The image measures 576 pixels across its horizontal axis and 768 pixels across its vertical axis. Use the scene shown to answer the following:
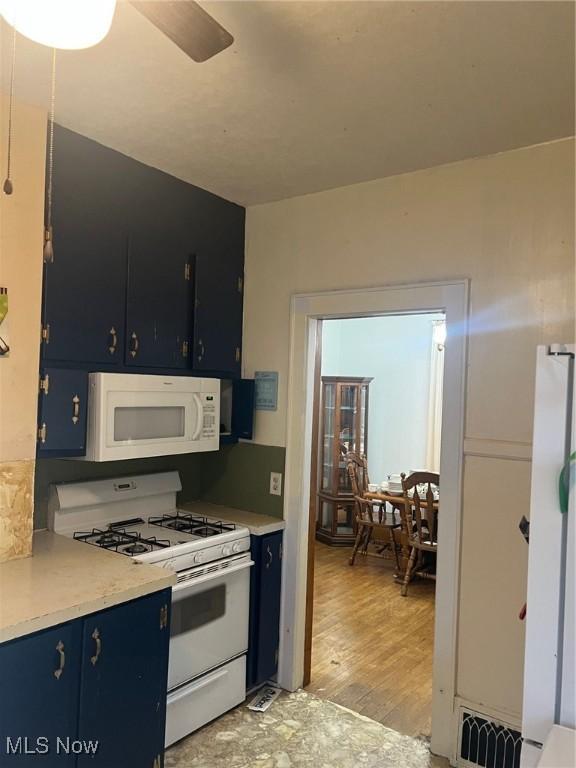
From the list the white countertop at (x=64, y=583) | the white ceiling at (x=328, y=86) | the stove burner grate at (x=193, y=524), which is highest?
the white ceiling at (x=328, y=86)

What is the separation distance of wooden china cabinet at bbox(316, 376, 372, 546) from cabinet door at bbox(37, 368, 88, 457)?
11.3 ft

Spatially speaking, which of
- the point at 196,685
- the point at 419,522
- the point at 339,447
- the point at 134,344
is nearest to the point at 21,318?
the point at 134,344

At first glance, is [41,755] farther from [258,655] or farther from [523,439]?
[523,439]

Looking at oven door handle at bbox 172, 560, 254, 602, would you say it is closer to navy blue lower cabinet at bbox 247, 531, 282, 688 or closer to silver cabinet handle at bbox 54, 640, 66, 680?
navy blue lower cabinet at bbox 247, 531, 282, 688

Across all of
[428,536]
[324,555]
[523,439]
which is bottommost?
[324,555]

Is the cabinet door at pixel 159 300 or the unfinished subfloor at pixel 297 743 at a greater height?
the cabinet door at pixel 159 300

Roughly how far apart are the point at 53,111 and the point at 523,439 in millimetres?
2180

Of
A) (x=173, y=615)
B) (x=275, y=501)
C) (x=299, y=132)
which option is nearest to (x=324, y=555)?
(x=275, y=501)

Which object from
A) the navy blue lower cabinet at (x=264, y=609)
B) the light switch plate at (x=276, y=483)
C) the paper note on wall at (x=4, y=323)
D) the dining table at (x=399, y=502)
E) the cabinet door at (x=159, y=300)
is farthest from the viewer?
the dining table at (x=399, y=502)

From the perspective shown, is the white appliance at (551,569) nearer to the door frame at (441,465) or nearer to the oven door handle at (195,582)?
the door frame at (441,465)

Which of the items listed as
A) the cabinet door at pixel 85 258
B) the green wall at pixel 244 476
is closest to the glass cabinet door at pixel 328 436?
the green wall at pixel 244 476

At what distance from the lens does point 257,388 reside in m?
3.07

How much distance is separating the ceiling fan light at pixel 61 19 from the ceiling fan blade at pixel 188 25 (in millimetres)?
78

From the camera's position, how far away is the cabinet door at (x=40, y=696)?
1546 mm
